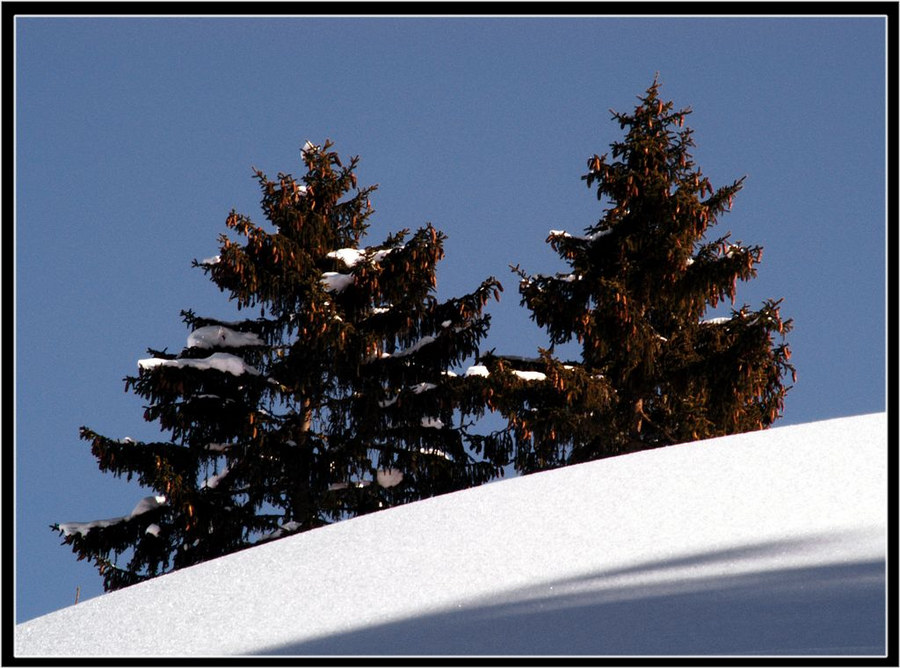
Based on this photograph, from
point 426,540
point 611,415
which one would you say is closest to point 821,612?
point 426,540

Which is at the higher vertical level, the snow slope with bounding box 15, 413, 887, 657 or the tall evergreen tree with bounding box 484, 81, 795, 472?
the tall evergreen tree with bounding box 484, 81, 795, 472

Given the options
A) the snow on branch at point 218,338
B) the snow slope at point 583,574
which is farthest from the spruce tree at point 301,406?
the snow slope at point 583,574

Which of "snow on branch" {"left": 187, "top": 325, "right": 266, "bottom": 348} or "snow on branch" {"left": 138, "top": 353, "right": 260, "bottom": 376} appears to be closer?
"snow on branch" {"left": 138, "top": 353, "right": 260, "bottom": 376}

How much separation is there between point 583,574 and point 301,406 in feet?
34.9

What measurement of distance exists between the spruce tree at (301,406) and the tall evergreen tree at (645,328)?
3.33 ft

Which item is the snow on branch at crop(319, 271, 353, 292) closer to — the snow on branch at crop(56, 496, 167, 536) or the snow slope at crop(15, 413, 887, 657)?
the snow on branch at crop(56, 496, 167, 536)

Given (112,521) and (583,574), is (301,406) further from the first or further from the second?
(583,574)

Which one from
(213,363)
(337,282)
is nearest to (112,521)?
(213,363)

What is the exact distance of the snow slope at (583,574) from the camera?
3.93 meters

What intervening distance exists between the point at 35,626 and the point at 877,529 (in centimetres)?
421

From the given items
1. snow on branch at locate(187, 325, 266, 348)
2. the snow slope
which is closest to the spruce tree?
snow on branch at locate(187, 325, 266, 348)

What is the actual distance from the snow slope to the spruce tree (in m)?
8.07

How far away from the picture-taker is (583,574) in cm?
494

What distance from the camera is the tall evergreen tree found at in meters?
14.3
